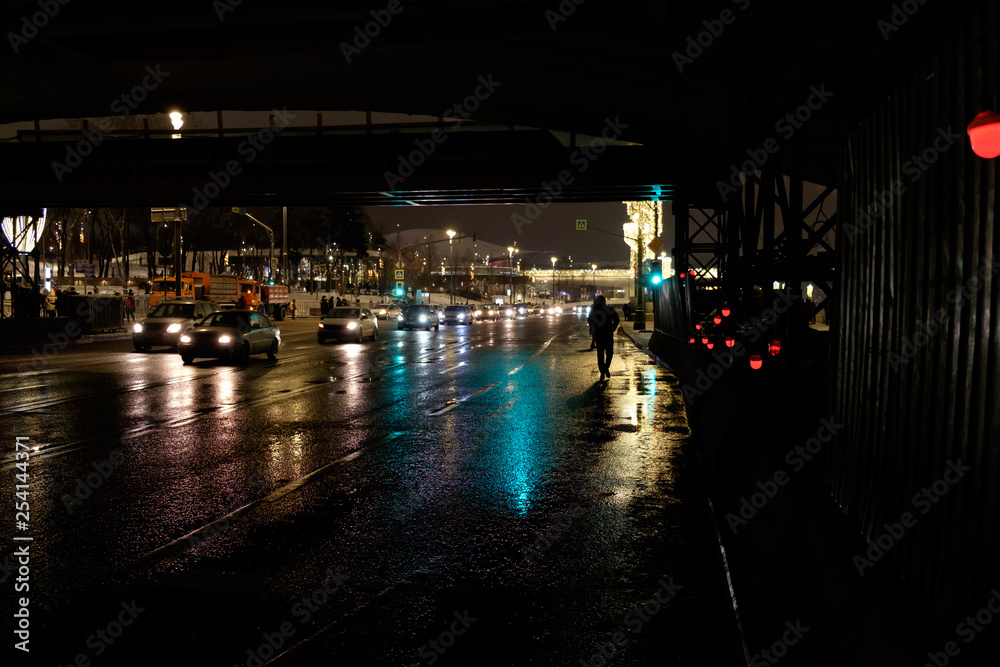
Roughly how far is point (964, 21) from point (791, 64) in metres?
4.74

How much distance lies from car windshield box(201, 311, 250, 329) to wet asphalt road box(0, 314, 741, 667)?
8960 mm

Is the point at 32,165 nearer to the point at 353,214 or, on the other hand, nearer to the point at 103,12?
the point at 103,12

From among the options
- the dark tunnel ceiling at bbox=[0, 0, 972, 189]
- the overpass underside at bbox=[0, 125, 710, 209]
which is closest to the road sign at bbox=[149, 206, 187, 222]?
the overpass underside at bbox=[0, 125, 710, 209]

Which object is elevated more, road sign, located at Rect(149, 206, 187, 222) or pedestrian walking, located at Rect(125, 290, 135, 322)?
road sign, located at Rect(149, 206, 187, 222)

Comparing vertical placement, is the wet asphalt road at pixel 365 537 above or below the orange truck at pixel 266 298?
below

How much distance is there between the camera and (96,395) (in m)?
14.0

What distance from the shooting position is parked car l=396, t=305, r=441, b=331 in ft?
155

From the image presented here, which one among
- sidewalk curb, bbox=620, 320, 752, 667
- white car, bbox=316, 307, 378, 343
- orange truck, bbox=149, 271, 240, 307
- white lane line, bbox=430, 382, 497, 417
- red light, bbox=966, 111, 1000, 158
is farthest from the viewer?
orange truck, bbox=149, 271, 240, 307

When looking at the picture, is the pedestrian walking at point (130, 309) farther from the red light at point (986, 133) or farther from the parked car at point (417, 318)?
the red light at point (986, 133)

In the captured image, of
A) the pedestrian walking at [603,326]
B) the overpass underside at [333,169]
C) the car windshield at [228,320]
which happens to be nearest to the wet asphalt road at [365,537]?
the pedestrian walking at [603,326]

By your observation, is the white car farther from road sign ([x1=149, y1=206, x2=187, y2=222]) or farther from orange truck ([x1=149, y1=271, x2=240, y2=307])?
orange truck ([x1=149, y1=271, x2=240, y2=307])

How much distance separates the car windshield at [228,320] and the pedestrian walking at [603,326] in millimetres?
10096

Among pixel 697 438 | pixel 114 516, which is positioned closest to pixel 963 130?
pixel 114 516

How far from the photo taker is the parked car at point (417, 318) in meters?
47.2
